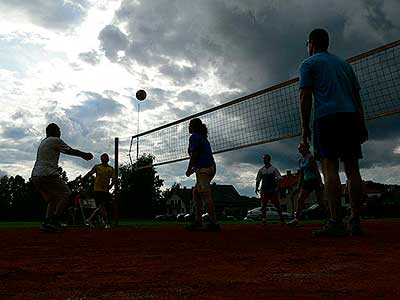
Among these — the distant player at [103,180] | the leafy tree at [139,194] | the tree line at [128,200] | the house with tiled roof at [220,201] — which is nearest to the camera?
the distant player at [103,180]

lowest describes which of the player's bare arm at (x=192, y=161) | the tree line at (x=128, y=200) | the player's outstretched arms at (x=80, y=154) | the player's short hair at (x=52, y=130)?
the player's bare arm at (x=192, y=161)

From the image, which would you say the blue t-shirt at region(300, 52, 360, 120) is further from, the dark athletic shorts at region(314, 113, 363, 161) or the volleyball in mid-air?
the volleyball in mid-air

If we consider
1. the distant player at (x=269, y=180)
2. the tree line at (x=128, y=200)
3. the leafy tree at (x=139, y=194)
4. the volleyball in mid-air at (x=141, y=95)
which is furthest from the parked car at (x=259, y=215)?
the distant player at (x=269, y=180)

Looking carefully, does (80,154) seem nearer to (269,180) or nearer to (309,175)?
(309,175)

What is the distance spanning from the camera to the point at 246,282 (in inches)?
91.1

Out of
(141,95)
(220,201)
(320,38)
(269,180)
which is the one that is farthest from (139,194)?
(320,38)

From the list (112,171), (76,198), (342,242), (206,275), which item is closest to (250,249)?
(342,242)

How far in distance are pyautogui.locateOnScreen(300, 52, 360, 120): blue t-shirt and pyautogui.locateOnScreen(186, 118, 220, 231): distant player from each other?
283 centimetres

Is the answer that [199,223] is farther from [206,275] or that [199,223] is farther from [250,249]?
[206,275]

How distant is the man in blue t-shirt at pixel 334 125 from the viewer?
16.1 ft

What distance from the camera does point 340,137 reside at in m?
4.89

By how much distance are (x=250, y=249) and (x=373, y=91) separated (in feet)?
19.6

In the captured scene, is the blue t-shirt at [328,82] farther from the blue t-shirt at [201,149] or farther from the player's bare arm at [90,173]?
the player's bare arm at [90,173]

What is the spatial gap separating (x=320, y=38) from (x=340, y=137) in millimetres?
1225
